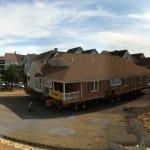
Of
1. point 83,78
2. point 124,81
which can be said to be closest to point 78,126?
point 83,78

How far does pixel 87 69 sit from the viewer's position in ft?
120

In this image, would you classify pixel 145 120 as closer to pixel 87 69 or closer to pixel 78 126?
pixel 78 126

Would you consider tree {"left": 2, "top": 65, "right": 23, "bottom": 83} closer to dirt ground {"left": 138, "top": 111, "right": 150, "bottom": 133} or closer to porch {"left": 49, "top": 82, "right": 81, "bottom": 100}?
porch {"left": 49, "top": 82, "right": 81, "bottom": 100}

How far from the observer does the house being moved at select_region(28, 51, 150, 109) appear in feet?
109

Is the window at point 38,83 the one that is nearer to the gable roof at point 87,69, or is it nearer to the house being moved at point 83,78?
the house being moved at point 83,78

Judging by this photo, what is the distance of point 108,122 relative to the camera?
27.0 meters

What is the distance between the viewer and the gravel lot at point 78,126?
2077 cm

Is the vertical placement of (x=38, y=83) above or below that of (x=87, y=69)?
below

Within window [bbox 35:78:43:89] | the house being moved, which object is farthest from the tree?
window [bbox 35:78:43:89]

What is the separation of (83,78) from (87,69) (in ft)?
9.76

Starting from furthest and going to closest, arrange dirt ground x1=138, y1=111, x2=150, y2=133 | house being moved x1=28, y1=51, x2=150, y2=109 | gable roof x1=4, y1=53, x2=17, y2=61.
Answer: gable roof x1=4, y1=53, x2=17, y2=61 < house being moved x1=28, y1=51, x2=150, y2=109 < dirt ground x1=138, y1=111, x2=150, y2=133

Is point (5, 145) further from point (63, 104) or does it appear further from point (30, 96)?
point (30, 96)

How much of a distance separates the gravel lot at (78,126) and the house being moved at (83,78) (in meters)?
1.51

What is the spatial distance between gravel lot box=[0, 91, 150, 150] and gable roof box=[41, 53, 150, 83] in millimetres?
3163
